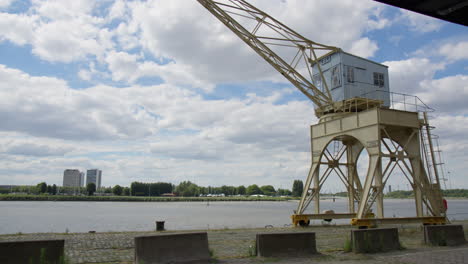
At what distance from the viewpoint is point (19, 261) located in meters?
9.17

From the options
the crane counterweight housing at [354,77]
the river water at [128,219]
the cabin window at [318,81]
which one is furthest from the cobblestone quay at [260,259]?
the cabin window at [318,81]

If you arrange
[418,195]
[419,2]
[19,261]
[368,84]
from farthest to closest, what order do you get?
[368,84] → [418,195] → [19,261] → [419,2]

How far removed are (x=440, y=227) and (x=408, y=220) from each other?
794 centimetres

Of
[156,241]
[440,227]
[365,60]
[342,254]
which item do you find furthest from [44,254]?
[365,60]

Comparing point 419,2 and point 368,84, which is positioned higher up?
point 368,84

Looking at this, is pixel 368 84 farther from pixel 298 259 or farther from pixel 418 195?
pixel 298 259

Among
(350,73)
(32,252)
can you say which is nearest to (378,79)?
(350,73)

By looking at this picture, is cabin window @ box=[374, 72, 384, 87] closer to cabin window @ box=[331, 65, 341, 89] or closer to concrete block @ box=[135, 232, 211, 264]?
cabin window @ box=[331, 65, 341, 89]

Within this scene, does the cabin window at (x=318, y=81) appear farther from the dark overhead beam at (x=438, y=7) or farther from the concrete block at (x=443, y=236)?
the dark overhead beam at (x=438, y=7)

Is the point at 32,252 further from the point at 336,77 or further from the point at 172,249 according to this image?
the point at 336,77

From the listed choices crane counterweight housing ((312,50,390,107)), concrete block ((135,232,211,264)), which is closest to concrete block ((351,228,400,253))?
concrete block ((135,232,211,264))

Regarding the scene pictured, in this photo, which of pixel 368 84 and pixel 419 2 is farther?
pixel 368 84

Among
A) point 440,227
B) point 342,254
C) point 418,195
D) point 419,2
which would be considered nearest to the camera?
point 419,2

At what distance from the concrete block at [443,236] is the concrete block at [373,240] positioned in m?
2.01
